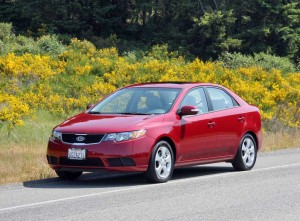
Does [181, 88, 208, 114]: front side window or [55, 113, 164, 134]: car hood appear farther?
[181, 88, 208, 114]: front side window

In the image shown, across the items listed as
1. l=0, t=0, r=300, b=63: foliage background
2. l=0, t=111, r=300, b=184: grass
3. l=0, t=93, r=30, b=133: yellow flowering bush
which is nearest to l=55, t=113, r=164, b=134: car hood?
l=0, t=111, r=300, b=184: grass

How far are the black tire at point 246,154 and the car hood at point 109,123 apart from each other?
219cm

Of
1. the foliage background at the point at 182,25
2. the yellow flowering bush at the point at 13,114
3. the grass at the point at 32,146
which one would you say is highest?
the foliage background at the point at 182,25

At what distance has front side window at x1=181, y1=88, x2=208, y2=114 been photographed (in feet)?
45.3

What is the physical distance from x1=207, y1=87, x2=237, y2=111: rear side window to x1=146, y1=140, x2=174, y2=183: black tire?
1732 mm

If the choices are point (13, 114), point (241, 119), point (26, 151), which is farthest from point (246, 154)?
point (13, 114)

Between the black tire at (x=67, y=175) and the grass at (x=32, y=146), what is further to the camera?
the grass at (x=32, y=146)

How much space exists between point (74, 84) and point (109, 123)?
16.5 metres

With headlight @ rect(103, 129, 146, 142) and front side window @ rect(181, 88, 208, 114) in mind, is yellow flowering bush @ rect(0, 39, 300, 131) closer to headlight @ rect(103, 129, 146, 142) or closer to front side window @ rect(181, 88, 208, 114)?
front side window @ rect(181, 88, 208, 114)

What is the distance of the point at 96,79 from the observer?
100ft

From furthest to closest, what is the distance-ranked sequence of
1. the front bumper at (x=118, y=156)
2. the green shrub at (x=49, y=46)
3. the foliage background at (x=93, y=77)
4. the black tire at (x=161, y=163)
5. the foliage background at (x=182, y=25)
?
the foliage background at (x=182, y=25) < the green shrub at (x=49, y=46) < the foliage background at (x=93, y=77) < the black tire at (x=161, y=163) < the front bumper at (x=118, y=156)

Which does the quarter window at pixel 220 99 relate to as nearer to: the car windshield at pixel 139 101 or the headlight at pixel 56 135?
the car windshield at pixel 139 101

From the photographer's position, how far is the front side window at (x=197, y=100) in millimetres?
13820

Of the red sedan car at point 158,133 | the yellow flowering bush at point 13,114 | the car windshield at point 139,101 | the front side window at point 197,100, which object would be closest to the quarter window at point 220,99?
the red sedan car at point 158,133
